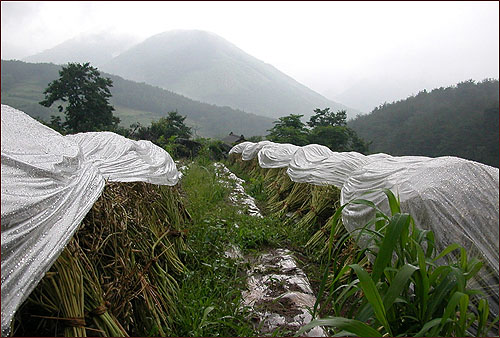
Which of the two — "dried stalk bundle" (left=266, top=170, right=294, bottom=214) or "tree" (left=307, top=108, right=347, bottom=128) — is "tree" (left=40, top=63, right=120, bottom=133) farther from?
"dried stalk bundle" (left=266, top=170, right=294, bottom=214)

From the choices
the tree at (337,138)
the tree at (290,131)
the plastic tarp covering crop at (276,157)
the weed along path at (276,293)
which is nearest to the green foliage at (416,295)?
the weed along path at (276,293)

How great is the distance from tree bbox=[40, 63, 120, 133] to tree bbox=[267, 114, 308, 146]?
8968mm

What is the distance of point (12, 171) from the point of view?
1206 mm

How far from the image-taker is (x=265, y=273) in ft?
7.76

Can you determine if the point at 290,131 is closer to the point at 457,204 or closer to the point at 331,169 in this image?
the point at 331,169

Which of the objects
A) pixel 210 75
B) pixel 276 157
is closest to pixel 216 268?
pixel 276 157

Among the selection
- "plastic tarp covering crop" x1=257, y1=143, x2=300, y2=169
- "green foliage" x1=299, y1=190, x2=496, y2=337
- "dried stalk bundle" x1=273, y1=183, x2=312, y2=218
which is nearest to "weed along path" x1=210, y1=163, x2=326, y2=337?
"green foliage" x1=299, y1=190, x2=496, y2=337

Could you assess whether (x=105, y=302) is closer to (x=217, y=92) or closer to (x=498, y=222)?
(x=498, y=222)

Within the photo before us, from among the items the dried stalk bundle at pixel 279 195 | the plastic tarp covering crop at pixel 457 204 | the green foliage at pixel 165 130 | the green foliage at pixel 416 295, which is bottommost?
the green foliage at pixel 165 130

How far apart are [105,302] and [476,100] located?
19502 millimetres

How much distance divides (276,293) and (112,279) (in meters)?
1.07

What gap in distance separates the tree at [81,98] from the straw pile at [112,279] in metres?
15.2

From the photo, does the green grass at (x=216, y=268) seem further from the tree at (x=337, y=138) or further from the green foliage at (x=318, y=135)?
the tree at (x=337, y=138)

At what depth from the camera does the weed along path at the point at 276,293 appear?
5.58 feet
